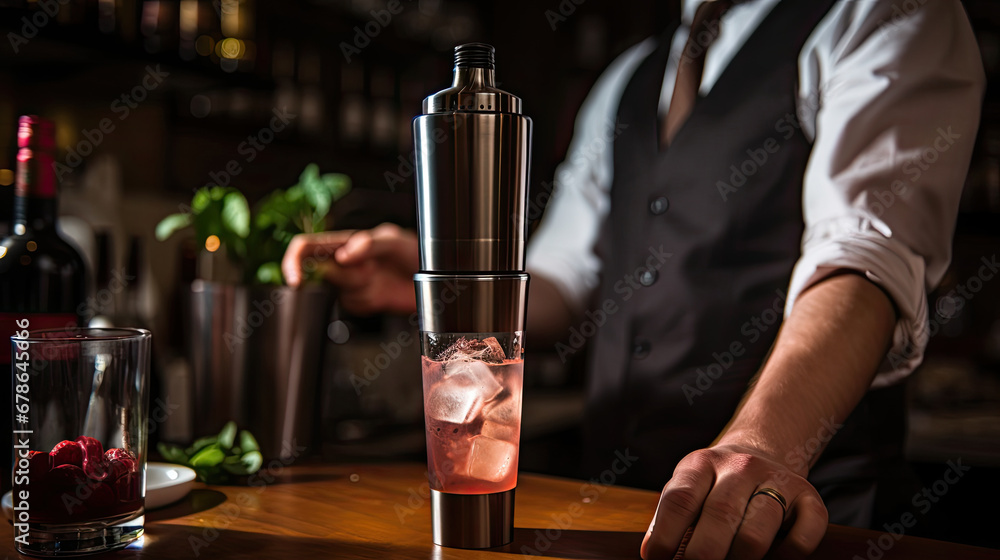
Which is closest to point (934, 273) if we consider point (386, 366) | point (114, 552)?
point (114, 552)

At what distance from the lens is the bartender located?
2.91 feet

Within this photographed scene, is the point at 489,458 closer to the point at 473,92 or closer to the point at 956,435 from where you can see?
the point at 473,92

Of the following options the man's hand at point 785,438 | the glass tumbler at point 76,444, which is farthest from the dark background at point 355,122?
the glass tumbler at point 76,444

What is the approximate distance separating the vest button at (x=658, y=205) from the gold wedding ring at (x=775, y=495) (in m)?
0.82

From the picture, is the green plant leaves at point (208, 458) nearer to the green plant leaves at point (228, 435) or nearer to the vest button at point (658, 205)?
the green plant leaves at point (228, 435)

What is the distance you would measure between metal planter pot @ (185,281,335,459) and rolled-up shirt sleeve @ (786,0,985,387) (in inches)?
23.7

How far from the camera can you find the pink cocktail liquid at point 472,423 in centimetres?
57

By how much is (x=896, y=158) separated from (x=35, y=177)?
106 cm

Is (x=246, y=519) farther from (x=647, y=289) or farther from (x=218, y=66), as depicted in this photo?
(x=218, y=66)

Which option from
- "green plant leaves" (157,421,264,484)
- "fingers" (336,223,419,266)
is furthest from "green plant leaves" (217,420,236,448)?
"fingers" (336,223,419,266)

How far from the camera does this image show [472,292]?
57 cm

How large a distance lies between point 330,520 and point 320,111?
7.72 feet

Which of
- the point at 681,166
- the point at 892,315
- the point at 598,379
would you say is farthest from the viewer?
the point at 598,379

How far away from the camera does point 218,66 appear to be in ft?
5.98
